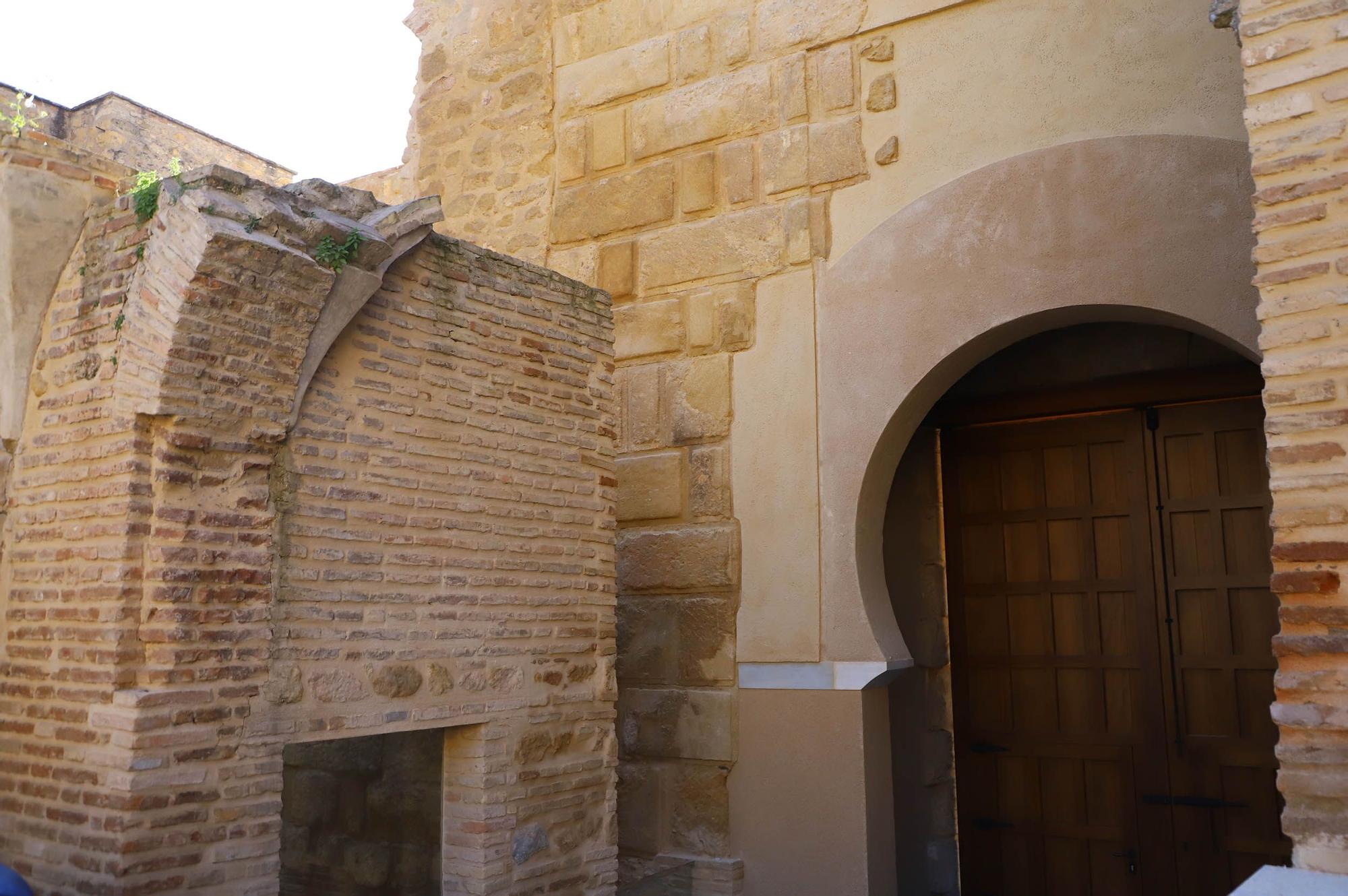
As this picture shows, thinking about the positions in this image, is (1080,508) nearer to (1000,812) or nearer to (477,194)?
(1000,812)

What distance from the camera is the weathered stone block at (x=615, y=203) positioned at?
627cm

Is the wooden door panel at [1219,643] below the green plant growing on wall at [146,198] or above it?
below

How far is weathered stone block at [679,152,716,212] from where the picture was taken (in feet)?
20.0

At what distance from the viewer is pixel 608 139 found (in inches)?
257

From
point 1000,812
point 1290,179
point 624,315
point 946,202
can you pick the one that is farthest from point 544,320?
point 1000,812

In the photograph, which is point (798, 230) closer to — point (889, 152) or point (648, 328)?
point (889, 152)

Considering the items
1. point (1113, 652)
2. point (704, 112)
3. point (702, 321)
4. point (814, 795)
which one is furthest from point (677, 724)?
point (704, 112)

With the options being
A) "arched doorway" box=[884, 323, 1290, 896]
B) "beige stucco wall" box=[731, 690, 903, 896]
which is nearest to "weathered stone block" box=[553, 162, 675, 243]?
"arched doorway" box=[884, 323, 1290, 896]

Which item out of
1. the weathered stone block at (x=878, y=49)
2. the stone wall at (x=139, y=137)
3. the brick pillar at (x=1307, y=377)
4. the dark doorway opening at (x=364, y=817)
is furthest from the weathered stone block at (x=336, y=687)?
the stone wall at (x=139, y=137)

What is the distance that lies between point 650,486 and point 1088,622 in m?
2.38

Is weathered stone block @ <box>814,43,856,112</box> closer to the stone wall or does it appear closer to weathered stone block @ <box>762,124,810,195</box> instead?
weathered stone block @ <box>762,124,810,195</box>

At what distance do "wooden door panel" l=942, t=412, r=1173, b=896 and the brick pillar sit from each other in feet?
9.47

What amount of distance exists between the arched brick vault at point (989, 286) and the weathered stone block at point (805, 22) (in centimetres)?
105

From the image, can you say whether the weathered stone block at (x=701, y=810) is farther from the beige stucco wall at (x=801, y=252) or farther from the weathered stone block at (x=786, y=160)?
the weathered stone block at (x=786, y=160)
